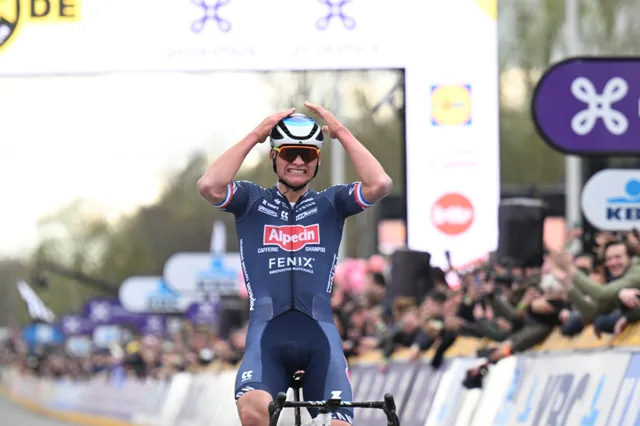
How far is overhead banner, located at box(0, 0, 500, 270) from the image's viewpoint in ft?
58.3

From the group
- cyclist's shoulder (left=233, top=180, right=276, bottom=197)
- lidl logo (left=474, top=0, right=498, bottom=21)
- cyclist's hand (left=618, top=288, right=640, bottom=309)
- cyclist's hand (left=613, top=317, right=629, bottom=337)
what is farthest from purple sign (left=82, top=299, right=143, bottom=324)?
cyclist's shoulder (left=233, top=180, right=276, bottom=197)

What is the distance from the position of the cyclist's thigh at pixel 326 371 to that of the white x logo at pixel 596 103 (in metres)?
2.33

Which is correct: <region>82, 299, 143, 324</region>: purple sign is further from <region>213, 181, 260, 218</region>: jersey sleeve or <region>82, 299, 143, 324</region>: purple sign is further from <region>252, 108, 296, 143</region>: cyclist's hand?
<region>252, 108, 296, 143</region>: cyclist's hand

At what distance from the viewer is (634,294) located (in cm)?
1009

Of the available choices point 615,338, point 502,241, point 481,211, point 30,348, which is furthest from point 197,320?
point 30,348

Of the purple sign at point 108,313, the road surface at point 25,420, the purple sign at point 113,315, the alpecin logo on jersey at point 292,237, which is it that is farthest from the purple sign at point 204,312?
the alpecin logo on jersey at point 292,237

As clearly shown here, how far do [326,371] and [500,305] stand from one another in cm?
521

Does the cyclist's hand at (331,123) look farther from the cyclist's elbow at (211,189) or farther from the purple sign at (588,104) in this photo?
the purple sign at (588,104)

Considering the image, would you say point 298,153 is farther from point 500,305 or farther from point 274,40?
point 274,40

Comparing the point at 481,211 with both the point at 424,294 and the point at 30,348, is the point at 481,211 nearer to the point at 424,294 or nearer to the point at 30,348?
the point at 424,294

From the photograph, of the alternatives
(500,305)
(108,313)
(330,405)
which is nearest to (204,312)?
(108,313)

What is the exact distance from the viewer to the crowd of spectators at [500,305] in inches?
424

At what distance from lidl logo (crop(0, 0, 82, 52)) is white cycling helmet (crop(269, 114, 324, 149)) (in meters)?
10.1

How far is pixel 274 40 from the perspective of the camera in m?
17.8
